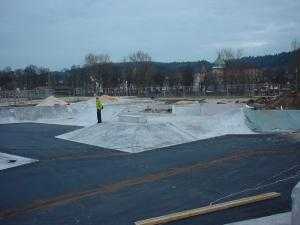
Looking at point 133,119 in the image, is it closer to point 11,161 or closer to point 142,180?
point 11,161

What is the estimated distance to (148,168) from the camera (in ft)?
51.2

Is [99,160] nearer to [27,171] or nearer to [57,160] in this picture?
[57,160]

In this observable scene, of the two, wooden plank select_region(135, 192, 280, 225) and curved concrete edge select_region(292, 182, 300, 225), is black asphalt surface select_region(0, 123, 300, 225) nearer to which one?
wooden plank select_region(135, 192, 280, 225)

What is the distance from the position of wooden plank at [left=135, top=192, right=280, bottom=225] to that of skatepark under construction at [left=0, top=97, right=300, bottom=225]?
0.67ft

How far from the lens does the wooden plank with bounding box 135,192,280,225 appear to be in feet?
30.5

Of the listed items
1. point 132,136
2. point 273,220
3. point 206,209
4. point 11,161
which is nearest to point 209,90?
point 132,136

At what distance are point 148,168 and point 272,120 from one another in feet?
42.4

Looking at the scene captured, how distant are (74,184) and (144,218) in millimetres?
4479

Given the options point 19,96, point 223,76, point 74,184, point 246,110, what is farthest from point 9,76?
point 74,184

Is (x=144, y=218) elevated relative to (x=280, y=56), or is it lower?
lower

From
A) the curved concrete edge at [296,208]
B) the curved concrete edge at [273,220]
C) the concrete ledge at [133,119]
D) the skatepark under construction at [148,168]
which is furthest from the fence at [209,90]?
the curved concrete edge at [296,208]

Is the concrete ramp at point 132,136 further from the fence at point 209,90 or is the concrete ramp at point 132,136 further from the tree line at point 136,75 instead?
the tree line at point 136,75

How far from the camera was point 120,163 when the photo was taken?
17000mm

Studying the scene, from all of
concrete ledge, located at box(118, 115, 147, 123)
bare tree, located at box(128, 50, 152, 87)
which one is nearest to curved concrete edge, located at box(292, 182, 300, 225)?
concrete ledge, located at box(118, 115, 147, 123)
